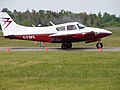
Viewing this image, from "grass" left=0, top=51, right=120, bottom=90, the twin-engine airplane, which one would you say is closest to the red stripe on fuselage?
the twin-engine airplane

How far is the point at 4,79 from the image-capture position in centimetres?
1349

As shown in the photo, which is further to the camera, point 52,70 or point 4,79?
point 52,70

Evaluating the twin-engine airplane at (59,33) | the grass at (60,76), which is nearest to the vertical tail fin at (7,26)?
the twin-engine airplane at (59,33)

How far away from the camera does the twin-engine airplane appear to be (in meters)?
31.7

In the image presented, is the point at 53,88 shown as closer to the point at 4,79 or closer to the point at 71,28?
the point at 4,79

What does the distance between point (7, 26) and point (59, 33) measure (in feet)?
16.7

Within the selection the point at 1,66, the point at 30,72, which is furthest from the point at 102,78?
the point at 1,66

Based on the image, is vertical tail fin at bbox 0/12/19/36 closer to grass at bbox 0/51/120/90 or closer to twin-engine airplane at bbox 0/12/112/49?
twin-engine airplane at bbox 0/12/112/49

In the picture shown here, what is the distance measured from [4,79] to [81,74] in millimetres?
2961

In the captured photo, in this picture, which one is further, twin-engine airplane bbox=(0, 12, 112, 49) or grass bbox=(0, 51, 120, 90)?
twin-engine airplane bbox=(0, 12, 112, 49)

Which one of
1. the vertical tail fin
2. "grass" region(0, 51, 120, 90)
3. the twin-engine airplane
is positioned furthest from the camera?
the vertical tail fin

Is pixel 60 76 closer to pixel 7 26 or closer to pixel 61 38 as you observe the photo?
pixel 61 38

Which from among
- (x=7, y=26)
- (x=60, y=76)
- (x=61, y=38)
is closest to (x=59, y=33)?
(x=61, y=38)

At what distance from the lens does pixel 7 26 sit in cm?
3409
